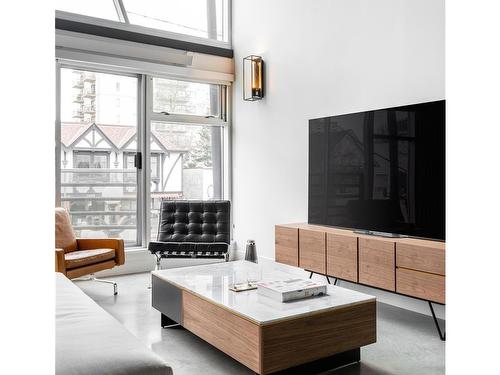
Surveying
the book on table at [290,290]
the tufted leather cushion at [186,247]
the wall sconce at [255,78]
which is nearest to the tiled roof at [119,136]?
the wall sconce at [255,78]

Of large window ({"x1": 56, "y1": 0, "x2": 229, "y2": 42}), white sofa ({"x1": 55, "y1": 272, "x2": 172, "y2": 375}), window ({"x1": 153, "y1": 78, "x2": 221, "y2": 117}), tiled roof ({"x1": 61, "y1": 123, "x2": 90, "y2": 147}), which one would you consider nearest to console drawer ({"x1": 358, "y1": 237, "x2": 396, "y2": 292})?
white sofa ({"x1": 55, "y1": 272, "x2": 172, "y2": 375})

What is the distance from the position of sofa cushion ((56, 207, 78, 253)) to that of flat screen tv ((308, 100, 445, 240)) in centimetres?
221

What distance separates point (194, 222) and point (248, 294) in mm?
2270

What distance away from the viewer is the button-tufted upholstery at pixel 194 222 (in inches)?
181

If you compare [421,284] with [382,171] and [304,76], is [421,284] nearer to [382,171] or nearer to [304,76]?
[382,171]

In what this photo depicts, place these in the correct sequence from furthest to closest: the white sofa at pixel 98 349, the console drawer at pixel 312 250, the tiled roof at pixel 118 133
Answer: the tiled roof at pixel 118 133 < the console drawer at pixel 312 250 < the white sofa at pixel 98 349

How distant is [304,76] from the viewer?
4465 mm

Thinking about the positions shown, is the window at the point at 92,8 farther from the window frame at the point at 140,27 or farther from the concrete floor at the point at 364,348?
the concrete floor at the point at 364,348

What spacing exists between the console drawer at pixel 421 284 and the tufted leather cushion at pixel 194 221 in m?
2.03

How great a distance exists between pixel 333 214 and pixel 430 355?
1.49 m

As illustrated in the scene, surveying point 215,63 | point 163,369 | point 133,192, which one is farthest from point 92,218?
point 163,369

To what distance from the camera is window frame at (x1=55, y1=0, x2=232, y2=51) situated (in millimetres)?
4637

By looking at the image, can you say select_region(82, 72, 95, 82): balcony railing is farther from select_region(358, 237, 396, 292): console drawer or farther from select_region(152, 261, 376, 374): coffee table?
select_region(358, 237, 396, 292): console drawer
